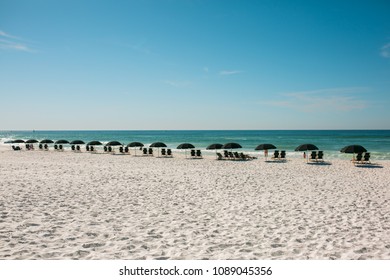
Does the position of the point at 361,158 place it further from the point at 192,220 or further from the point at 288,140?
the point at 288,140

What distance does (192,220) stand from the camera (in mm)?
6559

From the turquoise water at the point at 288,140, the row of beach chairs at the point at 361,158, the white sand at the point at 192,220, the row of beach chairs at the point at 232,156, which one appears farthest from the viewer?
the turquoise water at the point at 288,140

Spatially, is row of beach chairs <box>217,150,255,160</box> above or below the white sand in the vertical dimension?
above

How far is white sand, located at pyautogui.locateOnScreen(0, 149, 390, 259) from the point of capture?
15.9 feet

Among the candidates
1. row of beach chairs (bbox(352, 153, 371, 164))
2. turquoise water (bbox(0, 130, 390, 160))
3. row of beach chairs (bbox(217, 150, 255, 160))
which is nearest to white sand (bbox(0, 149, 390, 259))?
row of beach chairs (bbox(352, 153, 371, 164))

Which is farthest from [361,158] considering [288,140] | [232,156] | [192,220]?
[288,140]

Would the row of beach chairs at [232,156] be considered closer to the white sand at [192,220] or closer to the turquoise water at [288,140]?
the turquoise water at [288,140]

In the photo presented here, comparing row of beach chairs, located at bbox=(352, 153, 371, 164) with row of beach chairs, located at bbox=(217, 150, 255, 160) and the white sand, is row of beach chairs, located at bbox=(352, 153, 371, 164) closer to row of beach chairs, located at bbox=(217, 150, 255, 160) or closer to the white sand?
row of beach chairs, located at bbox=(217, 150, 255, 160)

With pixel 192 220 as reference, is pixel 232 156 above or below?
above

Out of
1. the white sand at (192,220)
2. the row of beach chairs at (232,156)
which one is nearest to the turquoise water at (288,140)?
the row of beach chairs at (232,156)

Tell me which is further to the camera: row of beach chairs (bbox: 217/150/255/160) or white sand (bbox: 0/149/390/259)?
row of beach chairs (bbox: 217/150/255/160)

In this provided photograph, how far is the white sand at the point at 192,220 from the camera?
15.9 feet

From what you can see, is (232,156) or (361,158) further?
(232,156)

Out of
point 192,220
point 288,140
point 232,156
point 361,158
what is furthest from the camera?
point 288,140
